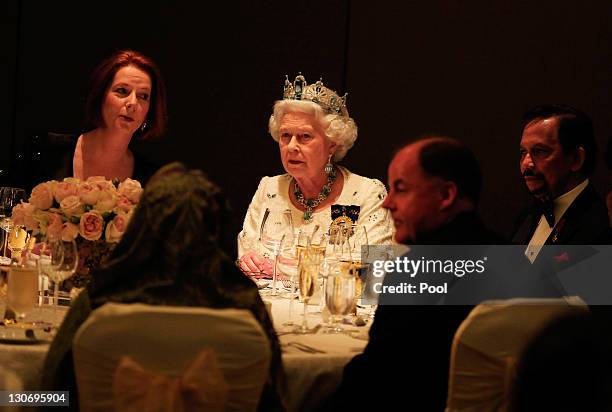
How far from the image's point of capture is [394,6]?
5.45m

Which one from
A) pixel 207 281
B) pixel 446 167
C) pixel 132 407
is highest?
pixel 446 167

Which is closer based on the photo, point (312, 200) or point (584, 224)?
point (584, 224)

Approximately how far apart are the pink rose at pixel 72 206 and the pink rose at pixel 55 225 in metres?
0.03

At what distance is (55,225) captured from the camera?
2980 mm

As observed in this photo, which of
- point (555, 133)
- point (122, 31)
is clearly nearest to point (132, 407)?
point (555, 133)

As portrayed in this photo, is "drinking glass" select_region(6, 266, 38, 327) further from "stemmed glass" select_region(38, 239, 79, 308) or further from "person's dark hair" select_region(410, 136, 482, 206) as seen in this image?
"person's dark hair" select_region(410, 136, 482, 206)

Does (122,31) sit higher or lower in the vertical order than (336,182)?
higher

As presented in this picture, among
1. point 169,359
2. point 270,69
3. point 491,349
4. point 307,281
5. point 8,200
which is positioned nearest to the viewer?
point 169,359

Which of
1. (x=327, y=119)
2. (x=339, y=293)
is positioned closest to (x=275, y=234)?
(x=327, y=119)

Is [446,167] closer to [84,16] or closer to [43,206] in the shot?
[43,206]

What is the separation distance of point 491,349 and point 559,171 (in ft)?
6.60

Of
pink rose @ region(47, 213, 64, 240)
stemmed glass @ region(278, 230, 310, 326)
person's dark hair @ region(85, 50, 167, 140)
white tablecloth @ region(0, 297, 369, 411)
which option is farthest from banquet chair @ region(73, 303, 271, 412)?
person's dark hair @ region(85, 50, 167, 140)

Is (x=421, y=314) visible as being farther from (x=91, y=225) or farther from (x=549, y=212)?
(x=549, y=212)

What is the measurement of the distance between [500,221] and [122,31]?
2.73 m
